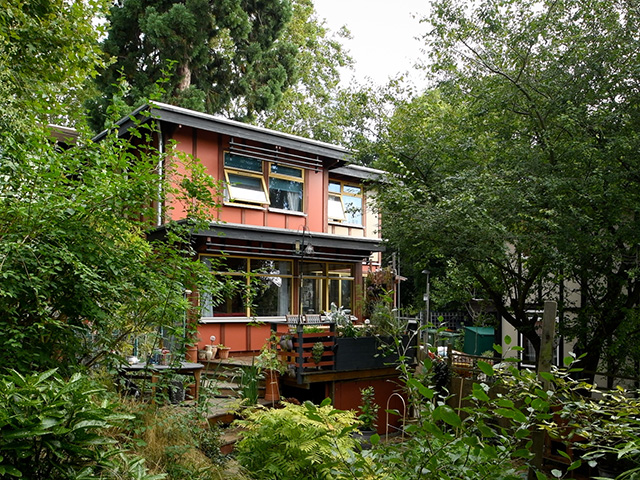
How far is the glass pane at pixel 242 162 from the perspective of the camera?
1369cm

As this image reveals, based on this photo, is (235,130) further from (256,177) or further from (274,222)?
(274,222)

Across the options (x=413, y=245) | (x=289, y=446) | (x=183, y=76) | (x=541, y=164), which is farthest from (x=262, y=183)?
(x=289, y=446)

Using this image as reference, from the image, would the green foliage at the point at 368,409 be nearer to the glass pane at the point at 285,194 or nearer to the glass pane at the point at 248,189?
the glass pane at the point at 248,189

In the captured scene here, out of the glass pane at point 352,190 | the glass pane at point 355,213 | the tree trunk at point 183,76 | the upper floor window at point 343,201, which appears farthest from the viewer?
the tree trunk at point 183,76

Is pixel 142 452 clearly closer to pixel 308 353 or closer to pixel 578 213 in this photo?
pixel 308 353

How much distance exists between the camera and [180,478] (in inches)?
148

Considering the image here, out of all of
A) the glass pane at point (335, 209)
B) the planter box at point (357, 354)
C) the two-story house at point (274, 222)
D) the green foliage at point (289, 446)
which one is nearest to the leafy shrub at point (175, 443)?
the green foliage at point (289, 446)

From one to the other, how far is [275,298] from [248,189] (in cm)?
301

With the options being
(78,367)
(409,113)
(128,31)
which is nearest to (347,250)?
(409,113)

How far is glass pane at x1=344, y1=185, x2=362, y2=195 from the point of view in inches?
664

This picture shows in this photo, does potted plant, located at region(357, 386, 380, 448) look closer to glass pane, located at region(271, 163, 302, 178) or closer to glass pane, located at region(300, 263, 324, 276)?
glass pane, located at region(300, 263, 324, 276)

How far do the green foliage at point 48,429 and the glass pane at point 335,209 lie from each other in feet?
44.8

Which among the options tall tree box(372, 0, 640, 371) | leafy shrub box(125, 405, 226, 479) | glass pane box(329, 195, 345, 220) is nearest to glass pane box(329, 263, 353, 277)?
glass pane box(329, 195, 345, 220)

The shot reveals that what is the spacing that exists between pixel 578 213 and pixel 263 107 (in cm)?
1545
